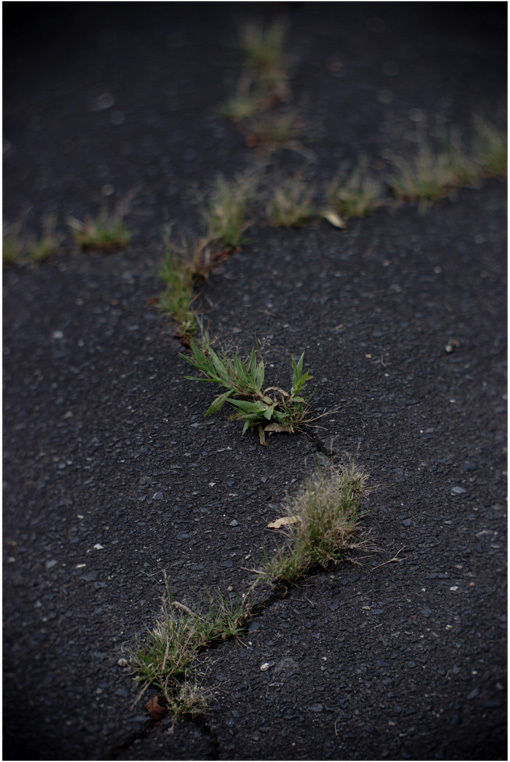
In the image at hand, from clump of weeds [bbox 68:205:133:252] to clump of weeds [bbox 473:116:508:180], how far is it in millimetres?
1984

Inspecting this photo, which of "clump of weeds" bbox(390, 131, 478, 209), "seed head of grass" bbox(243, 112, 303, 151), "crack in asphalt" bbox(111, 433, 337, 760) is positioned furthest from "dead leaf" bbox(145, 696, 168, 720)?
"seed head of grass" bbox(243, 112, 303, 151)

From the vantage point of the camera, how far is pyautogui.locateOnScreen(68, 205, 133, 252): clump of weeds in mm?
3125

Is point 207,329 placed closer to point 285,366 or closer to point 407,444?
point 285,366

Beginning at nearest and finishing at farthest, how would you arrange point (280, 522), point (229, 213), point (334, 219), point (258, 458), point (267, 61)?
point (280, 522), point (258, 458), point (229, 213), point (334, 219), point (267, 61)

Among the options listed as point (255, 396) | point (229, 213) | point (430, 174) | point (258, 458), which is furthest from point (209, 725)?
point (430, 174)

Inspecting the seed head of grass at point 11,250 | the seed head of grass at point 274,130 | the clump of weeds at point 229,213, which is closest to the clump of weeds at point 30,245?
the seed head of grass at point 11,250

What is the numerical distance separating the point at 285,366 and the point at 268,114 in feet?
6.93

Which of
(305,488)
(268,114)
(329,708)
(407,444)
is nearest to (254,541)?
(305,488)

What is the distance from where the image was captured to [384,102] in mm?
3908

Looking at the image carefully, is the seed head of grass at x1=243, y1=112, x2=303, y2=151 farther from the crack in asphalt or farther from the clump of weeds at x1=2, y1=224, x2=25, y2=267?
the crack in asphalt

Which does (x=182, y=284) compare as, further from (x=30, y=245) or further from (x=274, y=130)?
(x=274, y=130)

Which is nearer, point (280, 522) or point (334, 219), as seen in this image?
point (280, 522)

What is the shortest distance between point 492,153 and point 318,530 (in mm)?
2558

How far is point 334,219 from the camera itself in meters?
3.10
